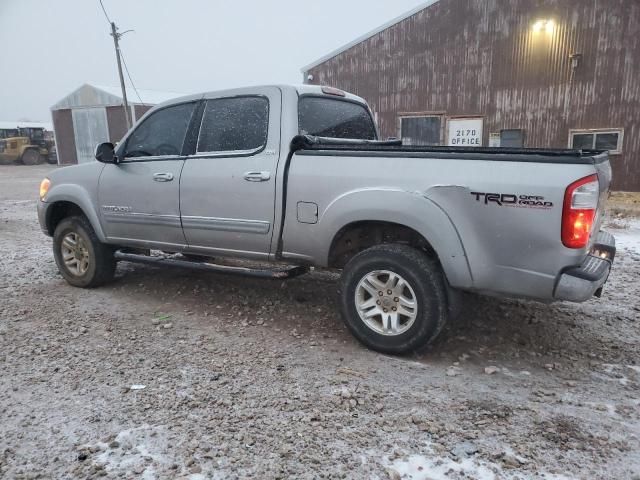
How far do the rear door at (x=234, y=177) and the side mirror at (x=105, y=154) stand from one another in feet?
3.12

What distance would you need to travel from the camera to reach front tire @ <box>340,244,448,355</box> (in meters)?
3.33

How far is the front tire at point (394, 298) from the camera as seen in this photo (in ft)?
10.9

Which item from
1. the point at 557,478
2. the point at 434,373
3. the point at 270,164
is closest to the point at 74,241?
the point at 270,164

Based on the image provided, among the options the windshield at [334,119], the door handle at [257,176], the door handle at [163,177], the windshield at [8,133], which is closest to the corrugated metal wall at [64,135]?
the windshield at [8,133]

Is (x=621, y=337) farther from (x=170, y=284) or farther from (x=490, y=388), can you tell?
(x=170, y=284)

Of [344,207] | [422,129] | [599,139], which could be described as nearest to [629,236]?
[344,207]

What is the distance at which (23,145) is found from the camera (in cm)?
3288

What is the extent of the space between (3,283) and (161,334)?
9.00 ft

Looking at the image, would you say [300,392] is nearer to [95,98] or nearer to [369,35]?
[369,35]

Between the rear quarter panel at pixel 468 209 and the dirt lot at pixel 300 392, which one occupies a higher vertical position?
the rear quarter panel at pixel 468 209

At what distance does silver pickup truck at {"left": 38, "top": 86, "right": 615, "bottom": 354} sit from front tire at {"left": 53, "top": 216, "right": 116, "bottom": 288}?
2cm

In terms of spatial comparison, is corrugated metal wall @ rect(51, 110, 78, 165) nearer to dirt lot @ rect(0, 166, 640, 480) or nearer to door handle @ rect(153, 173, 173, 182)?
dirt lot @ rect(0, 166, 640, 480)

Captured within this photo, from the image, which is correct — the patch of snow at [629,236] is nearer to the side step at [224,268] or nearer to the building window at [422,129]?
the side step at [224,268]

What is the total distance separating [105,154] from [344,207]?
2634 millimetres
